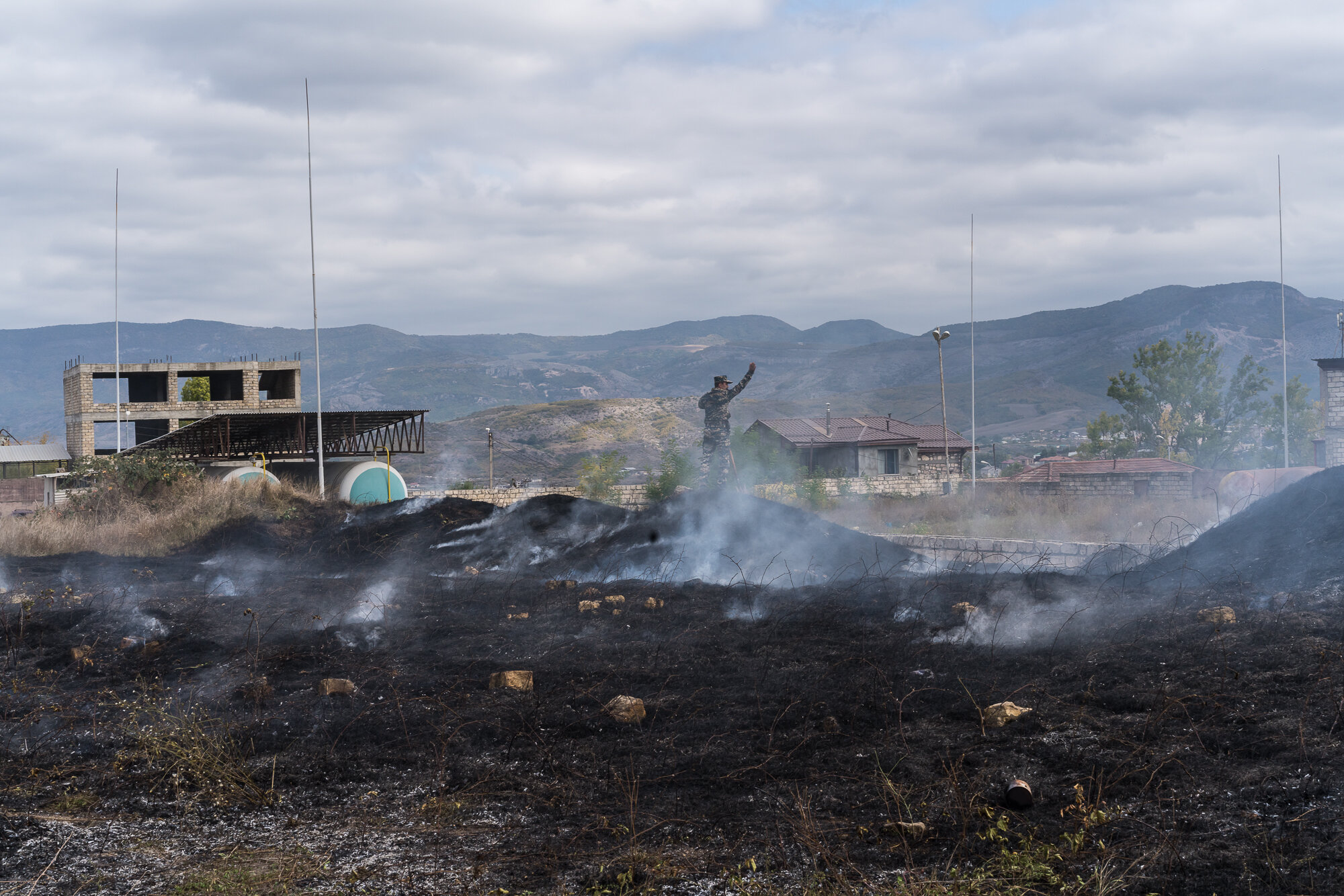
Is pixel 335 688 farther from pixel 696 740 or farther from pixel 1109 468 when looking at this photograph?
pixel 1109 468

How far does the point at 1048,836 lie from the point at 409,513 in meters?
17.3

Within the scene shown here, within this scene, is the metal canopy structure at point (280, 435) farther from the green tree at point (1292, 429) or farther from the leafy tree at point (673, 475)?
the green tree at point (1292, 429)

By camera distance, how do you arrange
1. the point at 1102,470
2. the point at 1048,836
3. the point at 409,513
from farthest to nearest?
1. the point at 1102,470
2. the point at 409,513
3. the point at 1048,836

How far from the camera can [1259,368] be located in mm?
48469

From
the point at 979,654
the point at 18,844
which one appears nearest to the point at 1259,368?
the point at 979,654

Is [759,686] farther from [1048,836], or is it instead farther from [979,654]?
[1048,836]

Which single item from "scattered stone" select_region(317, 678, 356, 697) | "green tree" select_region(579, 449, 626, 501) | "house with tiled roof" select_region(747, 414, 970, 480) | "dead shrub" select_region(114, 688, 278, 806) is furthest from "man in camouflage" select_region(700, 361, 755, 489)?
"dead shrub" select_region(114, 688, 278, 806)

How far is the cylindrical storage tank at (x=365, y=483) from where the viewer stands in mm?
28484

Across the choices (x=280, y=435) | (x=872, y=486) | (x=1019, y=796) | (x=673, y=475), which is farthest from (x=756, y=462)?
(x=1019, y=796)

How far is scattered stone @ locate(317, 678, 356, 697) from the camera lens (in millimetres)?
8234

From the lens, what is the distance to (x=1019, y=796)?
5391 millimetres

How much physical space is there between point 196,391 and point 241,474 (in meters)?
30.7

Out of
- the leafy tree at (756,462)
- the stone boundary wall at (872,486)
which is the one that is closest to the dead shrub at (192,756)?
the stone boundary wall at (872,486)

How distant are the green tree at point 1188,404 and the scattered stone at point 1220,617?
43.7 meters
